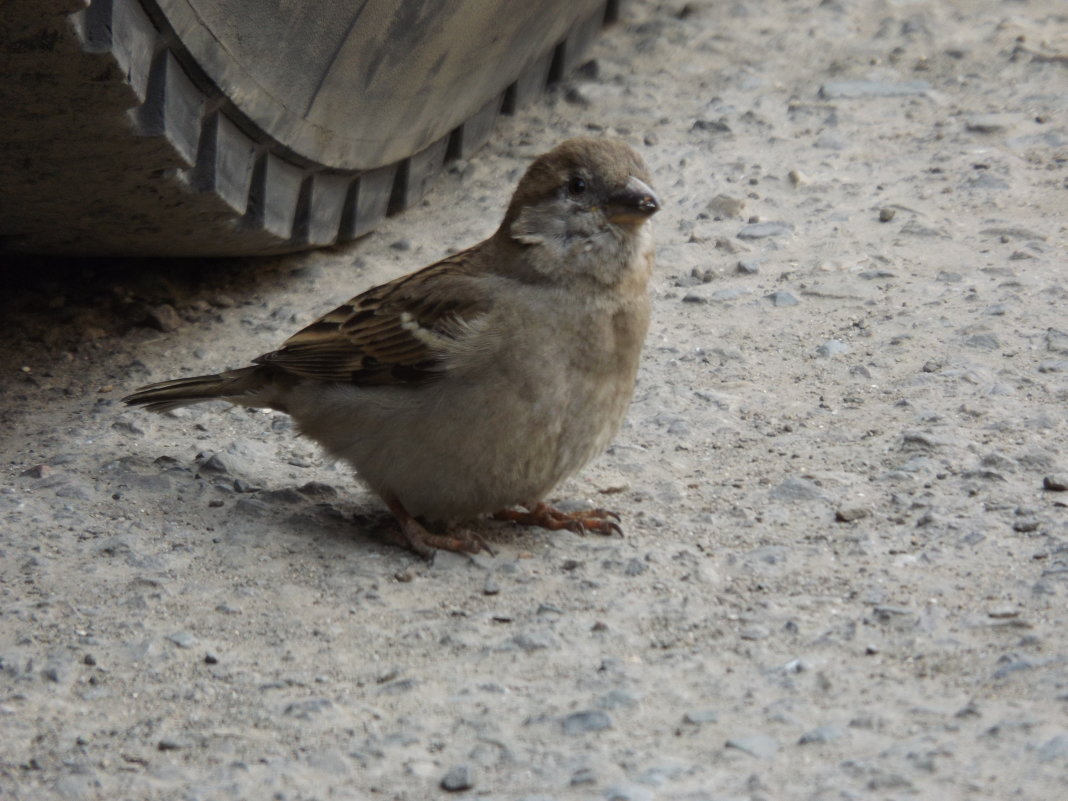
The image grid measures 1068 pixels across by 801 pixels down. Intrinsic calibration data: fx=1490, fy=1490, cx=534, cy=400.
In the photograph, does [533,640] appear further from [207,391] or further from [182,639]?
[207,391]

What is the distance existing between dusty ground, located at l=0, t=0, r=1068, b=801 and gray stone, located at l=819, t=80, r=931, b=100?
0.02 meters

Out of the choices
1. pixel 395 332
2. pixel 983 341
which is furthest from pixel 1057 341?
pixel 395 332

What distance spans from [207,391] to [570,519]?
3.97ft

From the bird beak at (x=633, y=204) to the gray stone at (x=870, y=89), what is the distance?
117 inches

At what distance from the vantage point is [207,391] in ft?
14.8

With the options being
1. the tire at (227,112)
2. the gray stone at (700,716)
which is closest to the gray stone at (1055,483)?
the gray stone at (700,716)

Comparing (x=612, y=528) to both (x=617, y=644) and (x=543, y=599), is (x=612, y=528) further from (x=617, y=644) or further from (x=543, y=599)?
(x=617, y=644)

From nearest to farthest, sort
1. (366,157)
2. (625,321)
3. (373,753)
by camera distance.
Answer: (373,753) < (625,321) < (366,157)

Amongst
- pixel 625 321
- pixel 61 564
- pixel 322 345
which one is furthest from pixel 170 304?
pixel 625 321

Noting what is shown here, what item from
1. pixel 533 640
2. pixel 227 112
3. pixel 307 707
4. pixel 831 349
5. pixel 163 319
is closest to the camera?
pixel 307 707

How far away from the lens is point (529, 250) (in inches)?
158

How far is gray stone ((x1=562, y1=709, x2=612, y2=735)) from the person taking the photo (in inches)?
119

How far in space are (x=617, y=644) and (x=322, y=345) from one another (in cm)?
139

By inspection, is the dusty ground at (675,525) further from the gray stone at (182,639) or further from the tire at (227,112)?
the tire at (227,112)
